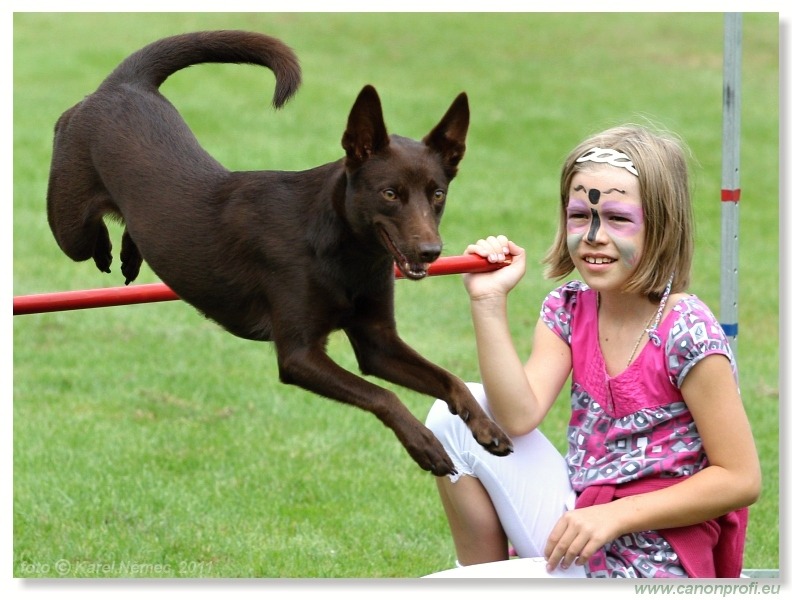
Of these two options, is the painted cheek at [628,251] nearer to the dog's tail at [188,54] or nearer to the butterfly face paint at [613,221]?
the butterfly face paint at [613,221]

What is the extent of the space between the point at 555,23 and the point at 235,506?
32.9ft

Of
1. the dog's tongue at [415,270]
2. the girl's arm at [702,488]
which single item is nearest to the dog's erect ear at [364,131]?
the dog's tongue at [415,270]

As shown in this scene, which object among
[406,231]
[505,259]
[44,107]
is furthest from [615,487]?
[44,107]

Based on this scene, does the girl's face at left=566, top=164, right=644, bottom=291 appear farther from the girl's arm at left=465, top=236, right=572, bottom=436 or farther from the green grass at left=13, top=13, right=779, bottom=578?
the green grass at left=13, top=13, right=779, bottom=578

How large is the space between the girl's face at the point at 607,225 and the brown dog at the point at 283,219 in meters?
0.36

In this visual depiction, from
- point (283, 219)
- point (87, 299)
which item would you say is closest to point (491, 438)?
point (283, 219)

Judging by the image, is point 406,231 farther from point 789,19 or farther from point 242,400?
point 242,400

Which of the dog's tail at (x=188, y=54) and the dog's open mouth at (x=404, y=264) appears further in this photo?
the dog's tail at (x=188, y=54)

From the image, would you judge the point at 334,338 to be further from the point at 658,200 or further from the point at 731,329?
the point at 658,200

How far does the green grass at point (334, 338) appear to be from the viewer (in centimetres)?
441

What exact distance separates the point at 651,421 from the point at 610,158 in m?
0.60

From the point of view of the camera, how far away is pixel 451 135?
2.52 m

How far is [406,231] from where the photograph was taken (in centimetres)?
242

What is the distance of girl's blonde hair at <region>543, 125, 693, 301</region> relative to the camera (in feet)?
8.93
